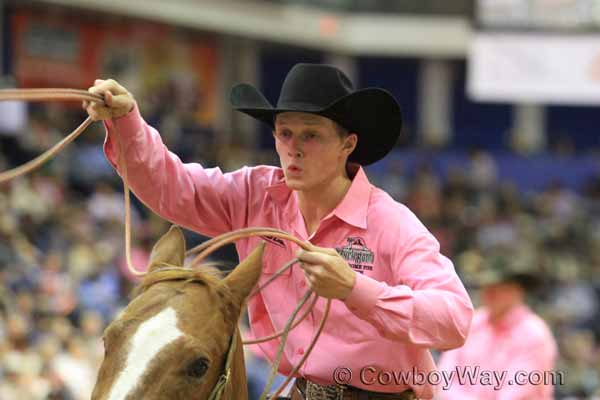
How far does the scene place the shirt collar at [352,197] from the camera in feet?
14.2

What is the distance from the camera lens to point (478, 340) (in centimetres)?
784

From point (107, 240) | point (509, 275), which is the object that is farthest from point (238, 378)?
point (107, 240)

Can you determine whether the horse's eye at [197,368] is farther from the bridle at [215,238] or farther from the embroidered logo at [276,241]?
the embroidered logo at [276,241]

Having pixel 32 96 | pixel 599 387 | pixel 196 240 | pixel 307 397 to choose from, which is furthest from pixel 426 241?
pixel 196 240

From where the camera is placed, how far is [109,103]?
4.02 m

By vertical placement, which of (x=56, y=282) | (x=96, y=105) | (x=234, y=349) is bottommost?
(x=56, y=282)

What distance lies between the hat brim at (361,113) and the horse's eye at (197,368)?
1027mm

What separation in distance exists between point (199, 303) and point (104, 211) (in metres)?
11.0

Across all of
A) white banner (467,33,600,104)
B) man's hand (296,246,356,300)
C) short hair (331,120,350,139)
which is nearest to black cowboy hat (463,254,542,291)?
short hair (331,120,350,139)

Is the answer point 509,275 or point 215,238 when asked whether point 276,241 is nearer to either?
point 215,238

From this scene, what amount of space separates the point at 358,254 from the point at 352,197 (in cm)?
22

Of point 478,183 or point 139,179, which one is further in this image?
point 478,183

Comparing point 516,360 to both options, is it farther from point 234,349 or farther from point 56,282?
point 56,282

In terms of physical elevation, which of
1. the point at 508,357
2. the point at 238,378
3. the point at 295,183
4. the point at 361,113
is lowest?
the point at 508,357
